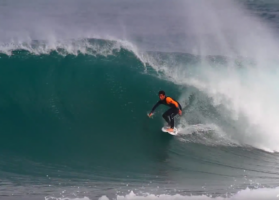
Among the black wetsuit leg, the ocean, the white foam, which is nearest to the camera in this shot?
the white foam

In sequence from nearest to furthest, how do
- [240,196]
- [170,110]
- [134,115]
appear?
1. [240,196]
2. [170,110]
3. [134,115]

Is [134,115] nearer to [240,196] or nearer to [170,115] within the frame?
[170,115]

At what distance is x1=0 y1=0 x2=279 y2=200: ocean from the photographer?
823cm

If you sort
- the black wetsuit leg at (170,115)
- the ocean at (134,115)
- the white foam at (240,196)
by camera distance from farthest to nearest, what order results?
the black wetsuit leg at (170,115) → the ocean at (134,115) → the white foam at (240,196)

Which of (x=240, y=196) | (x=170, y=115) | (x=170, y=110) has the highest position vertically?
(x=170, y=110)

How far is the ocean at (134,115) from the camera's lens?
8.23 meters

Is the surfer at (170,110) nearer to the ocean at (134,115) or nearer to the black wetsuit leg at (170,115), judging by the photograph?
the black wetsuit leg at (170,115)

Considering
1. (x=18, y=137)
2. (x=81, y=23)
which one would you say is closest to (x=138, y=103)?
(x=18, y=137)

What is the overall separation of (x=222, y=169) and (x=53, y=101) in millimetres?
4950

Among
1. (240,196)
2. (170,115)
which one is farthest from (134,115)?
(240,196)

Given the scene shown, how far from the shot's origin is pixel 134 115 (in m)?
11.1

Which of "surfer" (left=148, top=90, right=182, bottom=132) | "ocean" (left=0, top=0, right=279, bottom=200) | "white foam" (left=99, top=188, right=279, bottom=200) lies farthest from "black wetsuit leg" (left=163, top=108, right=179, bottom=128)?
"white foam" (left=99, top=188, right=279, bottom=200)

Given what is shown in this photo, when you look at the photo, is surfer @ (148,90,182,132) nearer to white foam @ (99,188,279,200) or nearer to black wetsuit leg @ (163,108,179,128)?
black wetsuit leg @ (163,108,179,128)

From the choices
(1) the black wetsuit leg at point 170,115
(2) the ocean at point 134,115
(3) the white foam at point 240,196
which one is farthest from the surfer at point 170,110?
(3) the white foam at point 240,196
